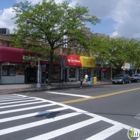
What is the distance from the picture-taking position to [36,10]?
24062 millimetres

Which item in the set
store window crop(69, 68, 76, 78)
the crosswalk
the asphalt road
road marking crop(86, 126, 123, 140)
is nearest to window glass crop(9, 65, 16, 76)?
store window crop(69, 68, 76, 78)

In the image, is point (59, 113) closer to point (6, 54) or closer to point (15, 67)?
point (6, 54)

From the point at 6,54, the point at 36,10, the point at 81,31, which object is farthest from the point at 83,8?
the point at 6,54

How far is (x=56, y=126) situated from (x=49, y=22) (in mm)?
17254

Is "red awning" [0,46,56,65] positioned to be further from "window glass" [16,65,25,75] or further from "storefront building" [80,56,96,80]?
"storefront building" [80,56,96,80]

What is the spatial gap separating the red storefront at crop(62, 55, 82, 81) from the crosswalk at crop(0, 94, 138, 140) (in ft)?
80.7

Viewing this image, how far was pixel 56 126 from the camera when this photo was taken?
7.98 m

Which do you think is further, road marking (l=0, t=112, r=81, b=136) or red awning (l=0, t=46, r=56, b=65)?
red awning (l=0, t=46, r=56, b=65)

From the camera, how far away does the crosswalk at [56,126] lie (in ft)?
22.5

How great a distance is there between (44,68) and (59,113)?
2300cm

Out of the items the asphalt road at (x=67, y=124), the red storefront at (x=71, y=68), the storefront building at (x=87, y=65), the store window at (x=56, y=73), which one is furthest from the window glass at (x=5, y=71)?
the asphalt road at (x=67, y=124)

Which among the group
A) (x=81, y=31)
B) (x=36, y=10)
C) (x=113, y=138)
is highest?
(x=36, y=10)

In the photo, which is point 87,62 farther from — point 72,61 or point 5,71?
point 5,71

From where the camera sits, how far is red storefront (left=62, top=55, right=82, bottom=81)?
35.1 m
